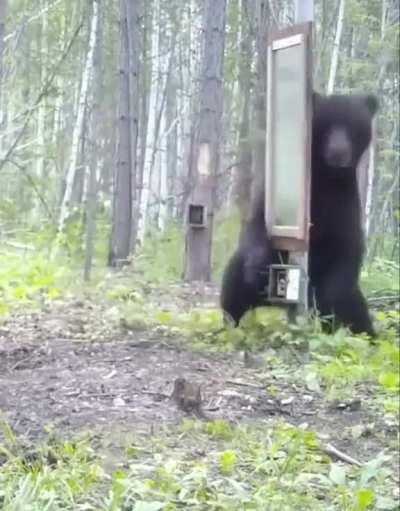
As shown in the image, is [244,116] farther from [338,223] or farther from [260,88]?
[338,223]

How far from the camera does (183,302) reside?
10.3 ft

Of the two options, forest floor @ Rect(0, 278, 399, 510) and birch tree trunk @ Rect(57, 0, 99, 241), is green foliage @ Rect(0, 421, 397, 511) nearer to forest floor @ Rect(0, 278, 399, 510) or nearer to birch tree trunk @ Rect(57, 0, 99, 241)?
forest floor @ Rect(0, 278, 399, 510)

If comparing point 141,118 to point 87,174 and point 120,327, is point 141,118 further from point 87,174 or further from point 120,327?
point 120,327

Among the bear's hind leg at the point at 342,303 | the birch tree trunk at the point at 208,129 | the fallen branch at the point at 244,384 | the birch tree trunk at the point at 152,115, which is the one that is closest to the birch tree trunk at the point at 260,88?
the birch tree trunk at the point at 208,129

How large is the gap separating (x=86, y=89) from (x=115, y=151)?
0.51 ft

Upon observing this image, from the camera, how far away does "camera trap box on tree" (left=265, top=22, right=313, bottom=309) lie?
287 cm

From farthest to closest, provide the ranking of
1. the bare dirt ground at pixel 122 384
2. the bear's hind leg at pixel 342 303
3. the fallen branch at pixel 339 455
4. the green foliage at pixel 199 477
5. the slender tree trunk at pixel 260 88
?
the bear's hind leg at pixel 342 303, the slender tree trunk at pixel 260 88, the bare dirt ground at pixel 122 384, the fallen branch at pixel 339 455, the green foliage at pixel 199 477

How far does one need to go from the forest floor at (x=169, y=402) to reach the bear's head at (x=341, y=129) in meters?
0.53

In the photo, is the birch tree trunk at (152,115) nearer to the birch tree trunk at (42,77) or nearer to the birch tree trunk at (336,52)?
the birch tree trunk at (42,77)

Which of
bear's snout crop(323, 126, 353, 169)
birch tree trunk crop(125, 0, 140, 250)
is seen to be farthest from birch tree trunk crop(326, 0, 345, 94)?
birch tree trunk crop(125, 0, 140, 250)

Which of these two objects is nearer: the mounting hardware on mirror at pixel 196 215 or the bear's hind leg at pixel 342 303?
the mounting hardware on mirror at pixel 196 215

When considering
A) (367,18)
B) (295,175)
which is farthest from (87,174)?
(367,18)

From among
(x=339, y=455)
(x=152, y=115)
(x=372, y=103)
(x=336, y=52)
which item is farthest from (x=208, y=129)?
(x=339, y=455)

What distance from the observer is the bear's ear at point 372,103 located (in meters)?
3.06
